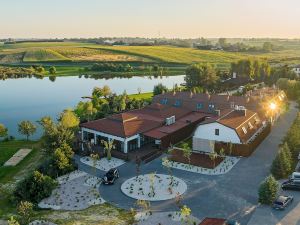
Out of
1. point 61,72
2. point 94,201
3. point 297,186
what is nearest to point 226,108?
point 297,186

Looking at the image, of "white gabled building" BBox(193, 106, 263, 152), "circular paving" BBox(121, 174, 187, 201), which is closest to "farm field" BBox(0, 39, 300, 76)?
"white gabled building" BBox(193, 106, 263, 152)

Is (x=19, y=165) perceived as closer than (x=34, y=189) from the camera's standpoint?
No

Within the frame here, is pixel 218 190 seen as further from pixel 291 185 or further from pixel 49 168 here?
pixel 49 168

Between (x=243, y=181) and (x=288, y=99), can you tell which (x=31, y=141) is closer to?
(x=243, y=181)

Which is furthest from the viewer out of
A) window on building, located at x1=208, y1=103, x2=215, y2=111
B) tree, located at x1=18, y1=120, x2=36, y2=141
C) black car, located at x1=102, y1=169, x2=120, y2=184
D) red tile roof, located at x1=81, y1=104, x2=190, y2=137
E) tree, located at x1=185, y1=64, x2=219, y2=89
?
tree, located at x1=185, y1=64, x2=219, y2=89

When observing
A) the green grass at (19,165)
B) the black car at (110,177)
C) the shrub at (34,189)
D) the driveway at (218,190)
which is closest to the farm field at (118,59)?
the green grass at (19,165)

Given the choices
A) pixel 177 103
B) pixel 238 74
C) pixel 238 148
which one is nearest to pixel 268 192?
pixel 238 148

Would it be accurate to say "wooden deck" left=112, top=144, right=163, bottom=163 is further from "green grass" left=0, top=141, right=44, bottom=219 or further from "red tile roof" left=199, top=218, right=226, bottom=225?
"red tile roof" left=199, top=218, right=226, bottom=225
